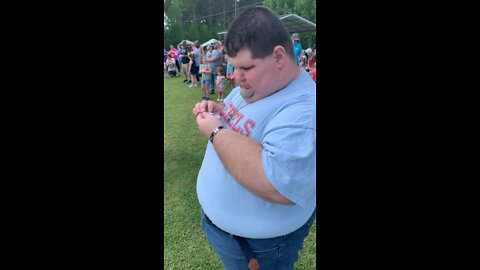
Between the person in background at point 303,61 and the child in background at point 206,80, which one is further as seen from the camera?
the child in background at point 206,80

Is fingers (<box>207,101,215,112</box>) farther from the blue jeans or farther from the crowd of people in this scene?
the blue jeans

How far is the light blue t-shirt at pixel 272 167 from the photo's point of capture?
0.58m

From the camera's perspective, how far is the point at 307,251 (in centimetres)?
92

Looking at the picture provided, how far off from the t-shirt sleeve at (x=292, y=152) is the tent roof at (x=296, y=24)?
17 centimetres

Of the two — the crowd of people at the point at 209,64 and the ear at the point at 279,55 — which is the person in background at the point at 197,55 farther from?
the ear at the point at 279,55

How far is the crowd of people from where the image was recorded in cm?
68

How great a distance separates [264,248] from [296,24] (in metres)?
0.58

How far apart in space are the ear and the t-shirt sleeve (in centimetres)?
10

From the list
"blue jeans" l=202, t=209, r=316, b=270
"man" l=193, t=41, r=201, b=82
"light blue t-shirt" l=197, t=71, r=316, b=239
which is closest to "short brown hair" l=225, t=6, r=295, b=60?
"light blue t-shirt" l=197, t=71, r=316, b=239

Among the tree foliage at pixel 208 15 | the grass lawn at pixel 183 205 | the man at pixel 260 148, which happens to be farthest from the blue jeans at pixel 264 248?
the tree foliage at pixel 208 15
